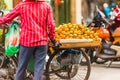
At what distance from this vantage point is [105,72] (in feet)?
38.6

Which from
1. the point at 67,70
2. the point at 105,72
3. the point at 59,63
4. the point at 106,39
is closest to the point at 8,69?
the point at 59,63

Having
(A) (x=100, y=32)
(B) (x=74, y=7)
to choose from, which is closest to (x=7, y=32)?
(A) (x=100, y=32)

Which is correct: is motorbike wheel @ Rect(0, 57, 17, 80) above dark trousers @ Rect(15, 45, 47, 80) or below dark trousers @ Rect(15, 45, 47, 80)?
below

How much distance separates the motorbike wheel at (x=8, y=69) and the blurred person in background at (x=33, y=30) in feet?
2.61

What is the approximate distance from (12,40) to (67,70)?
1385 mm

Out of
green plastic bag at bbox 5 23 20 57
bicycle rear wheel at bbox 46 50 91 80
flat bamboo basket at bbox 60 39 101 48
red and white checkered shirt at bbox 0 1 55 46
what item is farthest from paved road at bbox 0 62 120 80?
red and white checkered shirt at bbox 0 1 55 46

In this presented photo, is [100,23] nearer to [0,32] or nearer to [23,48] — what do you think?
[0,32]

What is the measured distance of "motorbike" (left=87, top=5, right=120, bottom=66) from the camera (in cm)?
1244

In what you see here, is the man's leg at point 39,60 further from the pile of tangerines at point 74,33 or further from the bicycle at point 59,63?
the pile of tangerines at point 74,33

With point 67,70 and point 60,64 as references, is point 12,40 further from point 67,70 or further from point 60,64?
point 67,70

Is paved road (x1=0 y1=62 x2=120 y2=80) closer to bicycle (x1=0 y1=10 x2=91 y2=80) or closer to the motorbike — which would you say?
the motorbike

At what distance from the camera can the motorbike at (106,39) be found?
1244cm

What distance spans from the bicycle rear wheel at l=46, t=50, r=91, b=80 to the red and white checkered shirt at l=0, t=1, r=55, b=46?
3.79 ft

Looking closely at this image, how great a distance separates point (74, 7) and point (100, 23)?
20.2 feet
